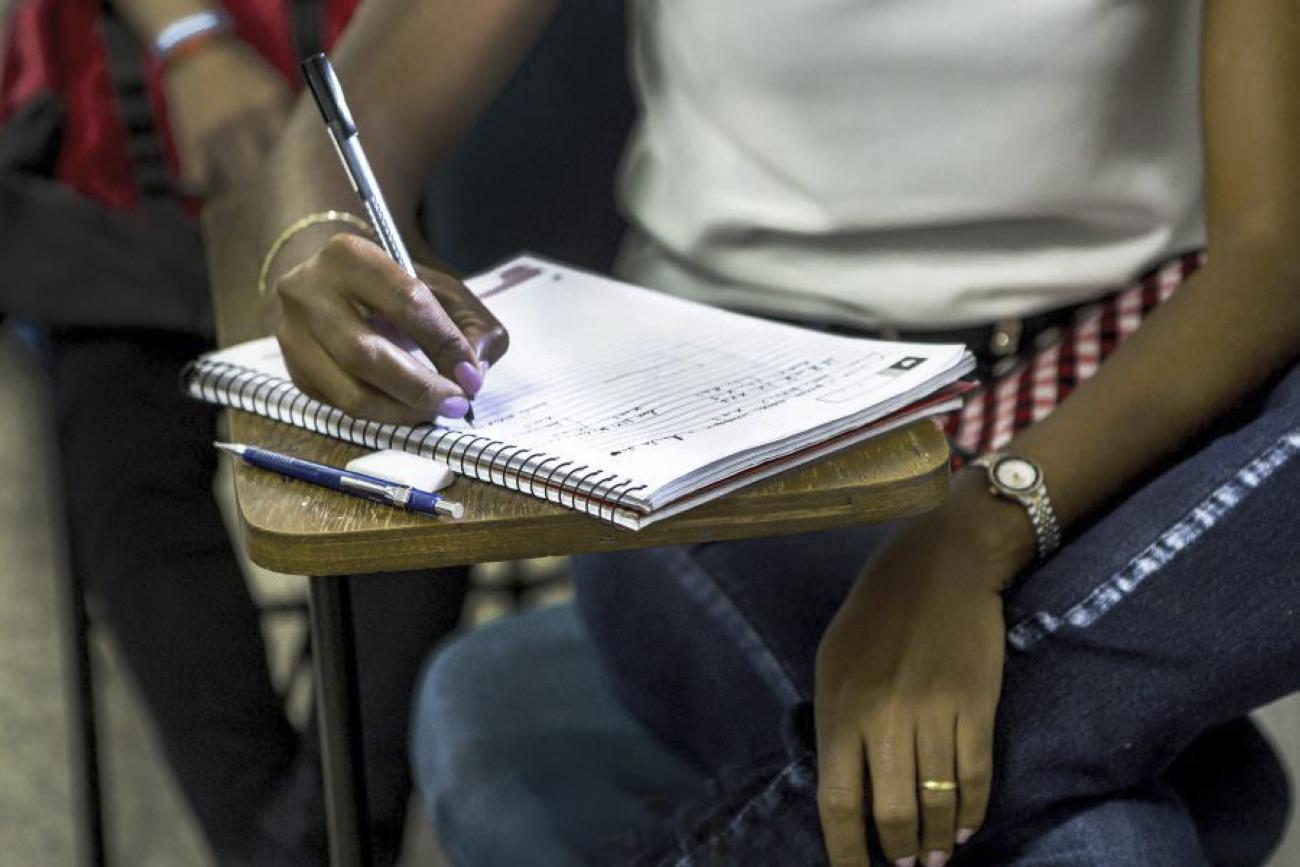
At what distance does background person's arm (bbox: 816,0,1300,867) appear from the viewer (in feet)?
2.34

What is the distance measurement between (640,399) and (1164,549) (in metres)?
0.25

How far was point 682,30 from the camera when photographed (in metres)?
1.05

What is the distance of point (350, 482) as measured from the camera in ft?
2.15

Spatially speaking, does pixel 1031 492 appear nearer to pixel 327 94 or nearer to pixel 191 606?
pixel 327 94

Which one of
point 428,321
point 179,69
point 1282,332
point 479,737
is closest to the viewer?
point 428,321

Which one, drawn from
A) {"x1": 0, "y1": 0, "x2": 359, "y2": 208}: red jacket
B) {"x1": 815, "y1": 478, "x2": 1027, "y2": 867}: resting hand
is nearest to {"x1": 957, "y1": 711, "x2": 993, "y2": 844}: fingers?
{"x1": 815, "y1": 478, "x2": 1027, "y2": 867}: resting hand

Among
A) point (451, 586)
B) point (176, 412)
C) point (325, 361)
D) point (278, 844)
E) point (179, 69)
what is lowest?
point (278, 844)

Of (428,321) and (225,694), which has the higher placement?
(428,321)

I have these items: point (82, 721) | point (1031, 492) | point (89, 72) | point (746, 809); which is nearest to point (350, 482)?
point (746, 809)

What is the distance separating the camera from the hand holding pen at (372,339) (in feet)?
2.19

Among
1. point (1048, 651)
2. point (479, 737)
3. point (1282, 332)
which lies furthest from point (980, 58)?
point (479, 737)

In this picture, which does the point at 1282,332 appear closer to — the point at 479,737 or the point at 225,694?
the point at 479,737

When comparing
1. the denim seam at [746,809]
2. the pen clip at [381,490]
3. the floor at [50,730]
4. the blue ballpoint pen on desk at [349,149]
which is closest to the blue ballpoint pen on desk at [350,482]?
the pen clip at [381,490]

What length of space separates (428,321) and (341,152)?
0.45ft
